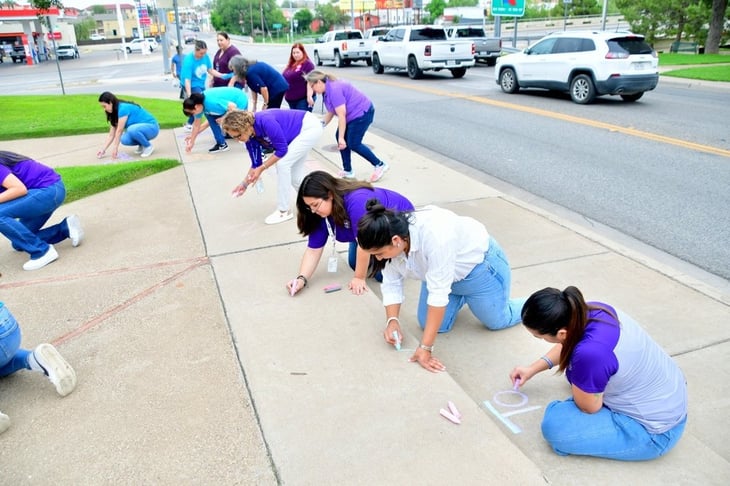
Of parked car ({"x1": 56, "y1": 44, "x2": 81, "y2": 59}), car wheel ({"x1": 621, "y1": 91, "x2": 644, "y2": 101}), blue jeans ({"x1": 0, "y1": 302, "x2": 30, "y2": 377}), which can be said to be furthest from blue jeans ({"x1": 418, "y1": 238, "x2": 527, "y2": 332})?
parked car ({"x1": 56, "y1": 44, "x2": 81, "y2": 59})

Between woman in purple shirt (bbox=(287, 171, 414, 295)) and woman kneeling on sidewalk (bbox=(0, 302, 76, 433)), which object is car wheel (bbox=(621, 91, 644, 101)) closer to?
woman in purple shirt (bbox=(287, 171, 414, 295))

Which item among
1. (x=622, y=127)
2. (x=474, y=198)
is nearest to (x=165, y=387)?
(x=474, y=198)

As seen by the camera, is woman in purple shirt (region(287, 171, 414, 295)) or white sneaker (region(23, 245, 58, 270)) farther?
white sneaker (region(23, 245, 58, 270))

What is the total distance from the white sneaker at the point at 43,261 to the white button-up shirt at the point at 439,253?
11.3 ft

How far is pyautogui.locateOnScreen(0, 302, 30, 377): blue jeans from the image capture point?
3207 mm

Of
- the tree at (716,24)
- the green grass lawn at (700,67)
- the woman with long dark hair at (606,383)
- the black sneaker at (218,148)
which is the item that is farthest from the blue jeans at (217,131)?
the tree at (716,24)

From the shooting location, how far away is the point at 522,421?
300cm

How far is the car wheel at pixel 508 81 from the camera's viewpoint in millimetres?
15922

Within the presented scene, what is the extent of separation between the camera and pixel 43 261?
5227 mm

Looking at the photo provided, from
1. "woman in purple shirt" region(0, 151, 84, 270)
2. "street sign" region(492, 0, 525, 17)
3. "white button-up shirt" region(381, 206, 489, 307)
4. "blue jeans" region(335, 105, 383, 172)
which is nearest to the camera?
"white button-up shirt" region(381, 206, 489, 307)

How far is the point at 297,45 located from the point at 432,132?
316cm

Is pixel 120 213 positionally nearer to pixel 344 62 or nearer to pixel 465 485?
pixel 465 485

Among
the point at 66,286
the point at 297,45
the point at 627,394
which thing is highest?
the point at 297,45

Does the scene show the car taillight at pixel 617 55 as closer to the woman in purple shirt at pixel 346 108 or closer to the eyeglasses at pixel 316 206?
the woman in purple shirt at pixel 346 108
